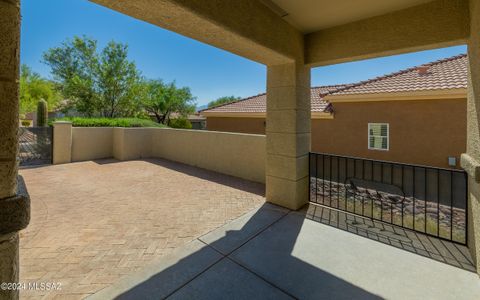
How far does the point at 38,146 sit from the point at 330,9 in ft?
36.6

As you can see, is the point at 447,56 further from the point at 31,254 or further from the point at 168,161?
the point at 31,254

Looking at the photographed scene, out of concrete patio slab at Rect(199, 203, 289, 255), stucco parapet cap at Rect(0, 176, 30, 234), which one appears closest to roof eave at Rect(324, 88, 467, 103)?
concrete patio slab at Rect(199, 203, 289, 255)

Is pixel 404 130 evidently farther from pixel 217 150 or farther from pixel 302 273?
pixel 302 273

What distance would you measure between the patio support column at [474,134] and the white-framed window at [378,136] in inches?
315

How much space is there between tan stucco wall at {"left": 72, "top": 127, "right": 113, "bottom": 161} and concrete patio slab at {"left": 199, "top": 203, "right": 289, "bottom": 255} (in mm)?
8893

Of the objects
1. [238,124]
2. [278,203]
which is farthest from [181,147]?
[238,124]

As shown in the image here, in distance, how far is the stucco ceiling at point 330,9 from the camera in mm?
3234

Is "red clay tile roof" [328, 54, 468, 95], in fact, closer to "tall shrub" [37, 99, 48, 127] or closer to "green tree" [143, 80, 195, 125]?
"tall shrub" [37, 99, 48, 127]

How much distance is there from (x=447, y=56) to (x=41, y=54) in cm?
3059

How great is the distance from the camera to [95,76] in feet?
64.4

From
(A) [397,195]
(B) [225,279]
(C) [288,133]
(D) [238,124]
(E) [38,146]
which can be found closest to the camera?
(B) [225,279]

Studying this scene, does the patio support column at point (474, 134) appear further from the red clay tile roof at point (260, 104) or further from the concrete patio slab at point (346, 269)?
the red clay tile roof at point (260, 104)

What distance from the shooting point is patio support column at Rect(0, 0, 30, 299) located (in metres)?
1.00

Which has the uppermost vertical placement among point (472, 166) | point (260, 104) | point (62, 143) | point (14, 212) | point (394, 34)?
point (260, 104)
